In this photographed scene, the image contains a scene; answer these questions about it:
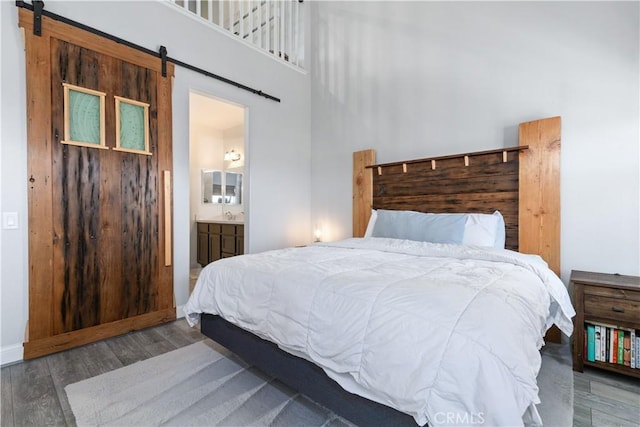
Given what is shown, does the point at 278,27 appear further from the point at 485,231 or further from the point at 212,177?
the point at 485,231

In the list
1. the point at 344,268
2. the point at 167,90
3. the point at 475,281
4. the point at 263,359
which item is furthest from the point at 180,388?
the point at 167,90

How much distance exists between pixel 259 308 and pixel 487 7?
333 cm

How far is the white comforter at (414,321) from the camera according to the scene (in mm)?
964

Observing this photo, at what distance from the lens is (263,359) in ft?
5.72

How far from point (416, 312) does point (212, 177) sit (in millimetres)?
5267

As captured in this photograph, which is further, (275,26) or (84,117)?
(275,26)

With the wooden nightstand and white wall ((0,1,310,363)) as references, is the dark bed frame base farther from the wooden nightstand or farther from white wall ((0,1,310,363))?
the wooden nightstand

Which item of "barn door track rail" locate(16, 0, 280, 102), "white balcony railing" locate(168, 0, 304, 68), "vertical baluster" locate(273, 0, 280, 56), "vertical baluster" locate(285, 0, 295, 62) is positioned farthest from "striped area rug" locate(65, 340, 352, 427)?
"vertical baluster" locate(285, 0, 295, 62)

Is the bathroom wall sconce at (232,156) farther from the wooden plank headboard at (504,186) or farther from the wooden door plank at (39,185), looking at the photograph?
the wooden door plank at (39,185)

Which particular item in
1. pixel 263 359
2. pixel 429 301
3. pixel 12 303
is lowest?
pixel 263 359

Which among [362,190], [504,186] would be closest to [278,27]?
[362,190]

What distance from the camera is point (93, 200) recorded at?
249 centimetres

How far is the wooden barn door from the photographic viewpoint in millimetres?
2213

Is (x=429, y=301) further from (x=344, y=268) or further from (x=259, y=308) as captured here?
(x=259, y=308)
